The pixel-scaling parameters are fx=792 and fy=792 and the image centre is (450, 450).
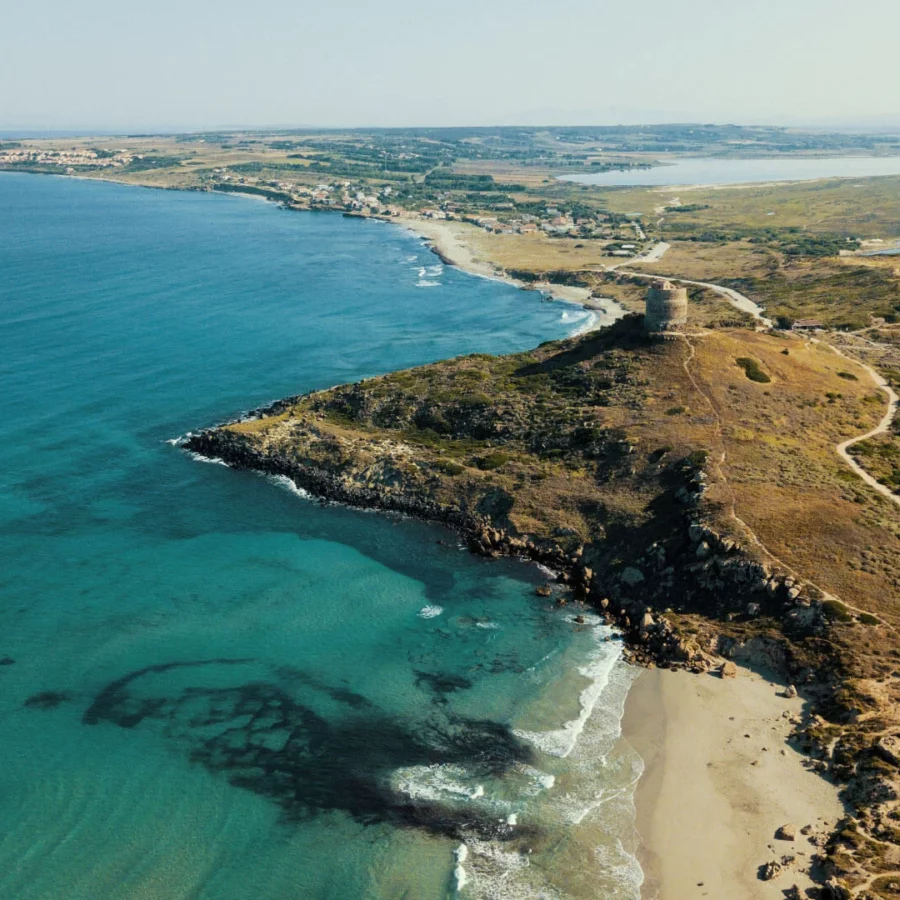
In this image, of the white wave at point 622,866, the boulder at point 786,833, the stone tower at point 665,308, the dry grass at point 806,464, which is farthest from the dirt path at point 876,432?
the white wave at point 622,866

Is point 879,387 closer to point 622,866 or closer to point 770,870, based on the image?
point 770,870

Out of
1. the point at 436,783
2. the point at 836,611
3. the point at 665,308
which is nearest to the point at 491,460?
the point at 665,308

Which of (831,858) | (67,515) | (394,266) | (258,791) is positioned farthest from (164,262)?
(831,858)

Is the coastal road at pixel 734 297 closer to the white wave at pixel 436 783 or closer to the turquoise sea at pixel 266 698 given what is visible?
the turquoise sea at pixel 266 698

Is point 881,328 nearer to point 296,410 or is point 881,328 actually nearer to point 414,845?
point 296,410

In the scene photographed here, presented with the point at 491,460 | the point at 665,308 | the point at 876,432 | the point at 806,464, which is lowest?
the point at 491,460

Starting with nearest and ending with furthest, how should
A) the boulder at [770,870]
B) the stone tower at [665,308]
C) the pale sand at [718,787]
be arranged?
the boulder at [770,870] < the pale sand at [718,787] < the stone tower at [665,308]
